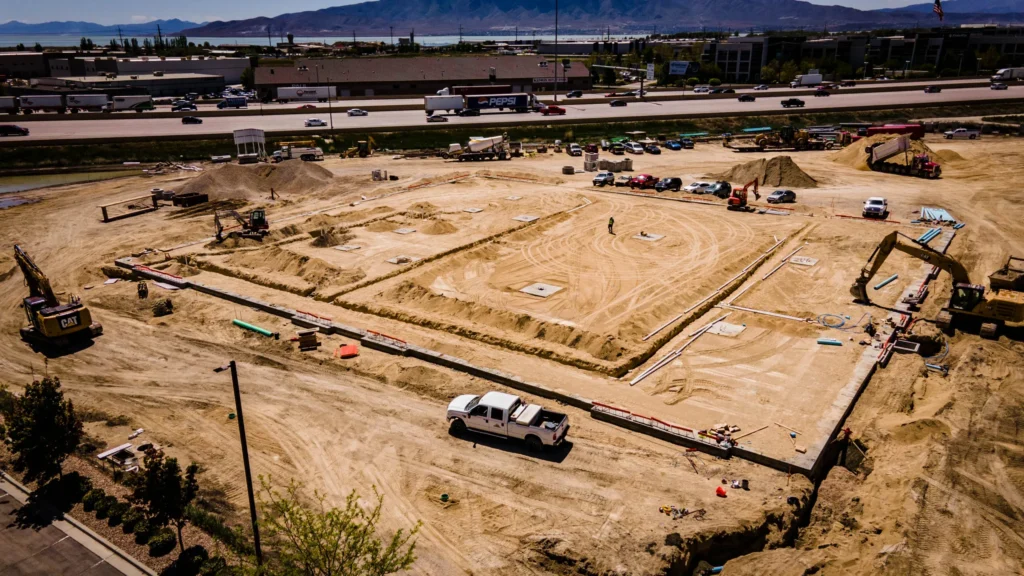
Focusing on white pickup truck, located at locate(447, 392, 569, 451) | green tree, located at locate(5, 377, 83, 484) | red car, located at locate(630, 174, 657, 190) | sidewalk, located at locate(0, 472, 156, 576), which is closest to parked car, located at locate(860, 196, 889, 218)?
red car, located at locate(630, 174, 657, 190)

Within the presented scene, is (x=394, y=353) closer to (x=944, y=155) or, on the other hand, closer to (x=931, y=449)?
(x=931, y=449)

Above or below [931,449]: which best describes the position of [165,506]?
above

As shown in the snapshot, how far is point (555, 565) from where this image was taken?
14812mm

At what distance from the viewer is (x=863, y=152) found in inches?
2418

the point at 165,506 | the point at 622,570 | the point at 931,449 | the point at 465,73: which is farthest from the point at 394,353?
the point at 465,73

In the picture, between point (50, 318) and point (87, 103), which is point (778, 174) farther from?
point (87, 103)

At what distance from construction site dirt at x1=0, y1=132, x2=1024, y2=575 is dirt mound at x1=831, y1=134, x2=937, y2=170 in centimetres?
1162

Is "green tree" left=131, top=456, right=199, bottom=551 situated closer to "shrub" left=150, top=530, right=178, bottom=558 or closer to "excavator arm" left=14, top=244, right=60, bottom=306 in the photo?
"shrub" left=150, top=530, right=178, bottom=558

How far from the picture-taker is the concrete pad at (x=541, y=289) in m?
30.7

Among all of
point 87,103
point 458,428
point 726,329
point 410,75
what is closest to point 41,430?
point 458,428

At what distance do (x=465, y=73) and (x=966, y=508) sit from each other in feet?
356

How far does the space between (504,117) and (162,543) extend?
79.3m

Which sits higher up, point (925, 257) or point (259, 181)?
point (925, 257)

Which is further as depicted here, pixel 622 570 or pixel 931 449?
pixel 931 449
